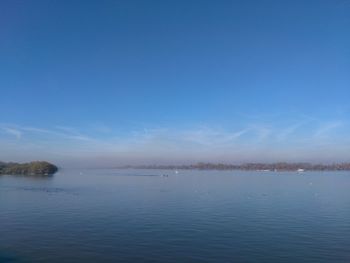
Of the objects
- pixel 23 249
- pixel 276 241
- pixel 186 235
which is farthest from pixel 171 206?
pixel 23 249

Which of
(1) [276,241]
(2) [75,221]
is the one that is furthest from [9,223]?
(1) [276,241]

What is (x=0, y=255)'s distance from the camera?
39125mm

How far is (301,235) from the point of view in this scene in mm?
50781

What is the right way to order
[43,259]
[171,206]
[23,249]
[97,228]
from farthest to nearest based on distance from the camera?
[171,206] → [97,228] → [23,249] → [43,259]

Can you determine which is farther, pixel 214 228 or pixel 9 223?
pixel 9 223

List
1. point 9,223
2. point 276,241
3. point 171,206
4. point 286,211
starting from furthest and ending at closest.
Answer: point 171,206
point 286,211
point 9,223
point 276,241

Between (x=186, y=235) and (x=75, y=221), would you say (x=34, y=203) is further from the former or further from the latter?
(x=186, y=235)

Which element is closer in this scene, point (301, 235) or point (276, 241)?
point (276, 241)

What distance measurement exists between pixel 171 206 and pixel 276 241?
36722 mm

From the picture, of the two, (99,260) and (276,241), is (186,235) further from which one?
(99,260)

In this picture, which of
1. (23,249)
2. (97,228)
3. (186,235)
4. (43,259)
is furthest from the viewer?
(97,228)

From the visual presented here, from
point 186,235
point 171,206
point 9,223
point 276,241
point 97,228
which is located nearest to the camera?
point 276,241

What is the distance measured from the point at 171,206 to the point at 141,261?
42.8 meters

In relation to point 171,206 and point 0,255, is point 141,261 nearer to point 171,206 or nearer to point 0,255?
point 0,255
